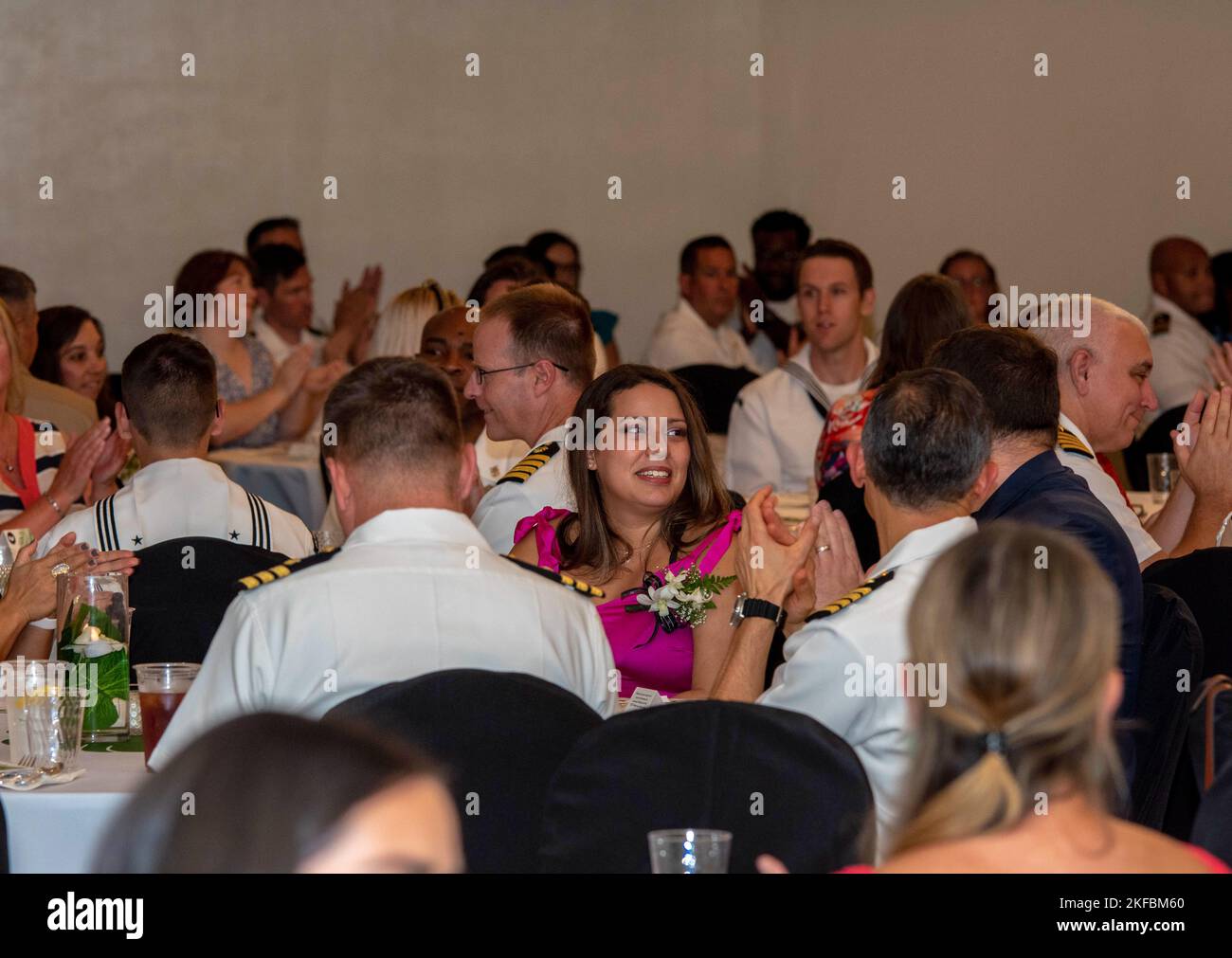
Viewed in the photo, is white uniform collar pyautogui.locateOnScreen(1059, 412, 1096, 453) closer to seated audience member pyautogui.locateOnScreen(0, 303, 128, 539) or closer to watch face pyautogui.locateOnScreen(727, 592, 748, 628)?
watch face pyautogui.locateOnScreen(727, 592, 748, 628)

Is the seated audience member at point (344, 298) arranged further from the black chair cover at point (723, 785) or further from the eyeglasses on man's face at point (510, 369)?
the black chair cover at point (723, 785)

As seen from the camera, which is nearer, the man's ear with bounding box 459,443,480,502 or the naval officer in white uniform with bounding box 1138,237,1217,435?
the man's ear with bounding box 459,443,480,502

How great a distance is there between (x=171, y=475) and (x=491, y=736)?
198cm

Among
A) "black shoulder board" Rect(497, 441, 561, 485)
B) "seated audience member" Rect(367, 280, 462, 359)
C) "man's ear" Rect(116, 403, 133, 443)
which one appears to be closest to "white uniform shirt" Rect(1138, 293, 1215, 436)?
"seated audience member" Rect(367, 280, 462, 359)

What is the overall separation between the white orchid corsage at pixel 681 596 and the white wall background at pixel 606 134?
20.1 ft

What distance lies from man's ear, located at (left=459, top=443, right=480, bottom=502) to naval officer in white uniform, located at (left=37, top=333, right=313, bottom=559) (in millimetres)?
1296

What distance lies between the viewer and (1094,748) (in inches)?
59.2

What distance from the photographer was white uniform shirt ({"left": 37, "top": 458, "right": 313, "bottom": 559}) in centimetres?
390

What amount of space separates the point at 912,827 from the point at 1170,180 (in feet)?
28.2

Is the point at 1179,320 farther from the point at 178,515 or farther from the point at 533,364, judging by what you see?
the point at 178,515

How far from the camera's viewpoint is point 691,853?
1912mm

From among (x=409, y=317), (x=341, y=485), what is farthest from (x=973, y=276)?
(x=341, y=485)
